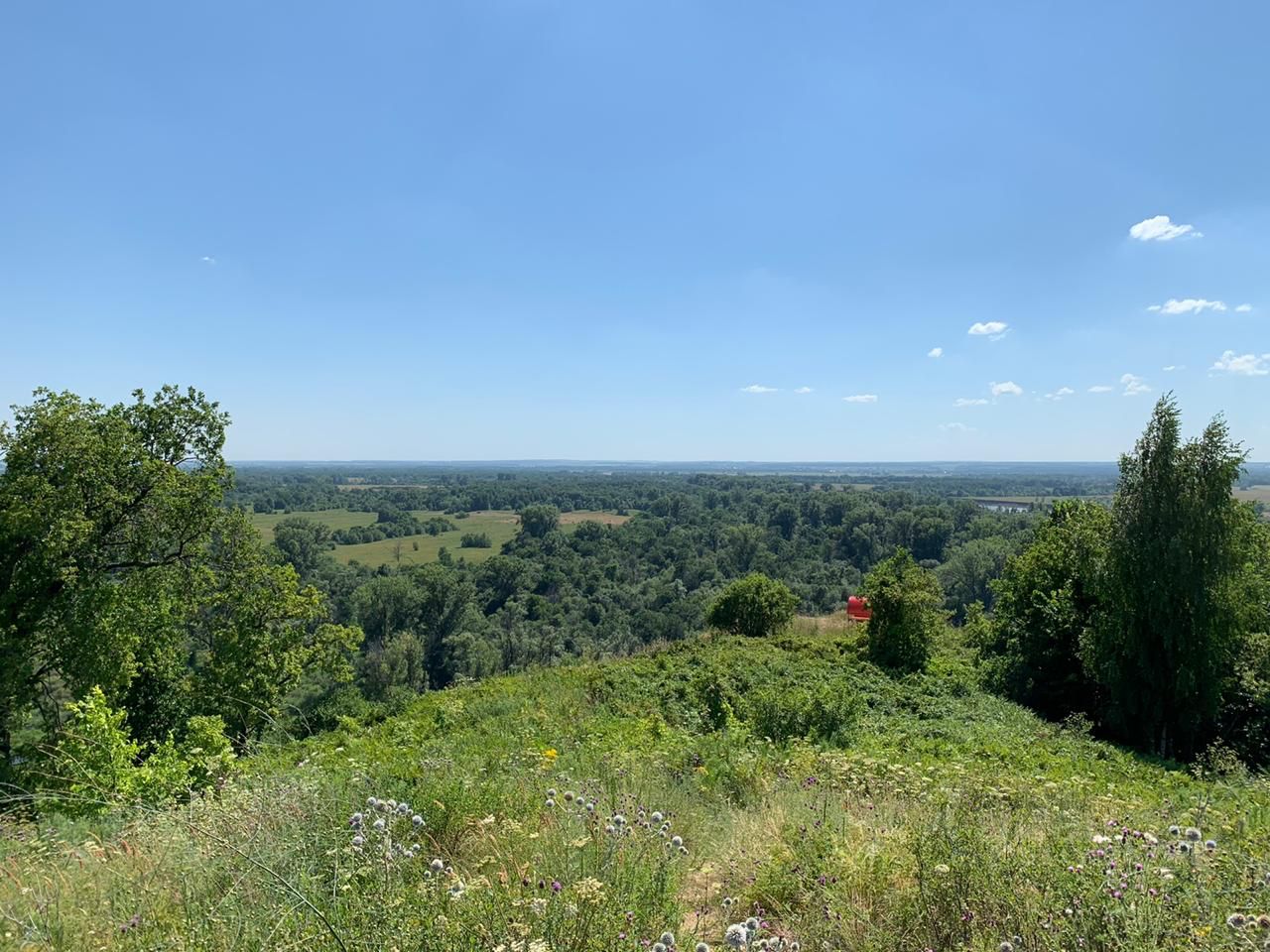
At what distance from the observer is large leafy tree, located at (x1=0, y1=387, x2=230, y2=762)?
36.5 ft

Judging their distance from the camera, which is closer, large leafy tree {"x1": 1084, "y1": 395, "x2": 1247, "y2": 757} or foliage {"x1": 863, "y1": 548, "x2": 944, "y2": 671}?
large leafy tree {"x1": 1084, "y1": 395, "x2": 1247, "y2": 757}

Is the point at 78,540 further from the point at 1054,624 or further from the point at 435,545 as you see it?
the point at 435,545

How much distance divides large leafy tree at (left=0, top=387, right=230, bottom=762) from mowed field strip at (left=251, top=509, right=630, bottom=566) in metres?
46.7

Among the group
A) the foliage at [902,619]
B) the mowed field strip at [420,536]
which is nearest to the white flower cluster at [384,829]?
the foliage at [902,619]

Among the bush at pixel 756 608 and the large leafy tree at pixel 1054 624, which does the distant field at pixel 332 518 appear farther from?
the large leafy tree at pixel 1054 624

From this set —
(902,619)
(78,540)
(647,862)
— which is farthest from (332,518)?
(647,862)

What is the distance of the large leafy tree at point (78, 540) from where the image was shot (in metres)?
11.1

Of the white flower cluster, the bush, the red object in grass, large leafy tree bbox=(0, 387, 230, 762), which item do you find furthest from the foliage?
large leafy tree bbox=(0, 387, 230, 762)

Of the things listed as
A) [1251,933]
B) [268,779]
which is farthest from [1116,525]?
[268,779]

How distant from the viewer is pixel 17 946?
93.0 inches

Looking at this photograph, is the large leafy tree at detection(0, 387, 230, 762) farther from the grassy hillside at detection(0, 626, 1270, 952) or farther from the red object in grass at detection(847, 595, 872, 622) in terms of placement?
the red object in grass at detection(847, 595, 872, 622)

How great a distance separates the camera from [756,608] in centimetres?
2038

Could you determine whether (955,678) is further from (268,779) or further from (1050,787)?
(268,779)

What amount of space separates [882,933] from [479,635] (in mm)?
53090
